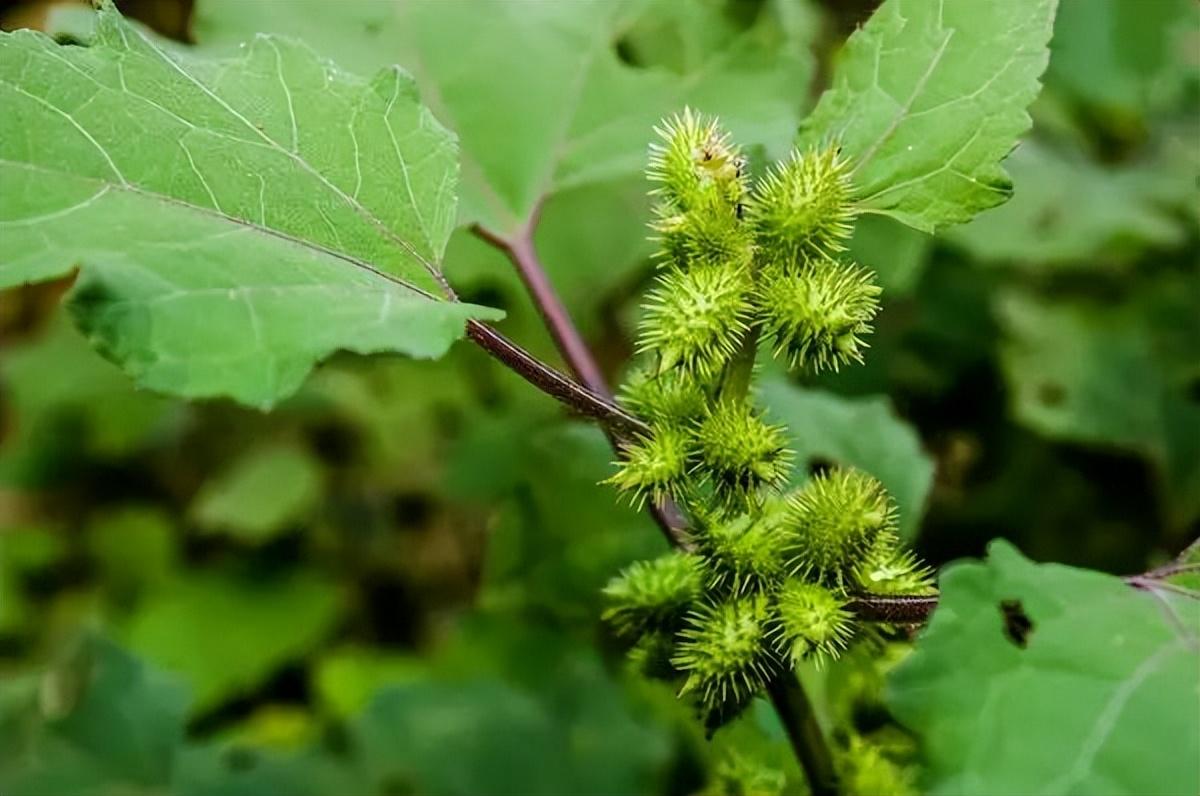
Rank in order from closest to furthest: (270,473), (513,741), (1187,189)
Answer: (513,741)
(1187,189)
(270,473)

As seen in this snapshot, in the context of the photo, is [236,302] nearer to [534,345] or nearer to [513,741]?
[513,741]

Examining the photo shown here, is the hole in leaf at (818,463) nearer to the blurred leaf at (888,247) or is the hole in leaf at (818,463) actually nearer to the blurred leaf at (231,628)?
the blurred leaf at (888,247)

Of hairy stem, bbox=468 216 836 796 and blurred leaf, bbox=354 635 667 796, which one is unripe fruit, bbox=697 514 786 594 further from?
blurred leaf, bbox=354 635 667 796

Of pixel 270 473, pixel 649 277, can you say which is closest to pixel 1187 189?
pixel 649 277

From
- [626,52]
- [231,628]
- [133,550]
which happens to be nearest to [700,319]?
[626,52]

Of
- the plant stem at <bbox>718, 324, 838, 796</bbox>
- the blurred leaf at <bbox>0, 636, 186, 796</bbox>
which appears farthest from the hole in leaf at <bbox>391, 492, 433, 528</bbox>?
the plant stem at <bbox>718, 324, 838, 796</bbox>

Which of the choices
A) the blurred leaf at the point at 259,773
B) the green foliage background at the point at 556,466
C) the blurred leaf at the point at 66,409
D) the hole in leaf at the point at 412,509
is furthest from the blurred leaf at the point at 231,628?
the blurred leaf at the point at 259,773
